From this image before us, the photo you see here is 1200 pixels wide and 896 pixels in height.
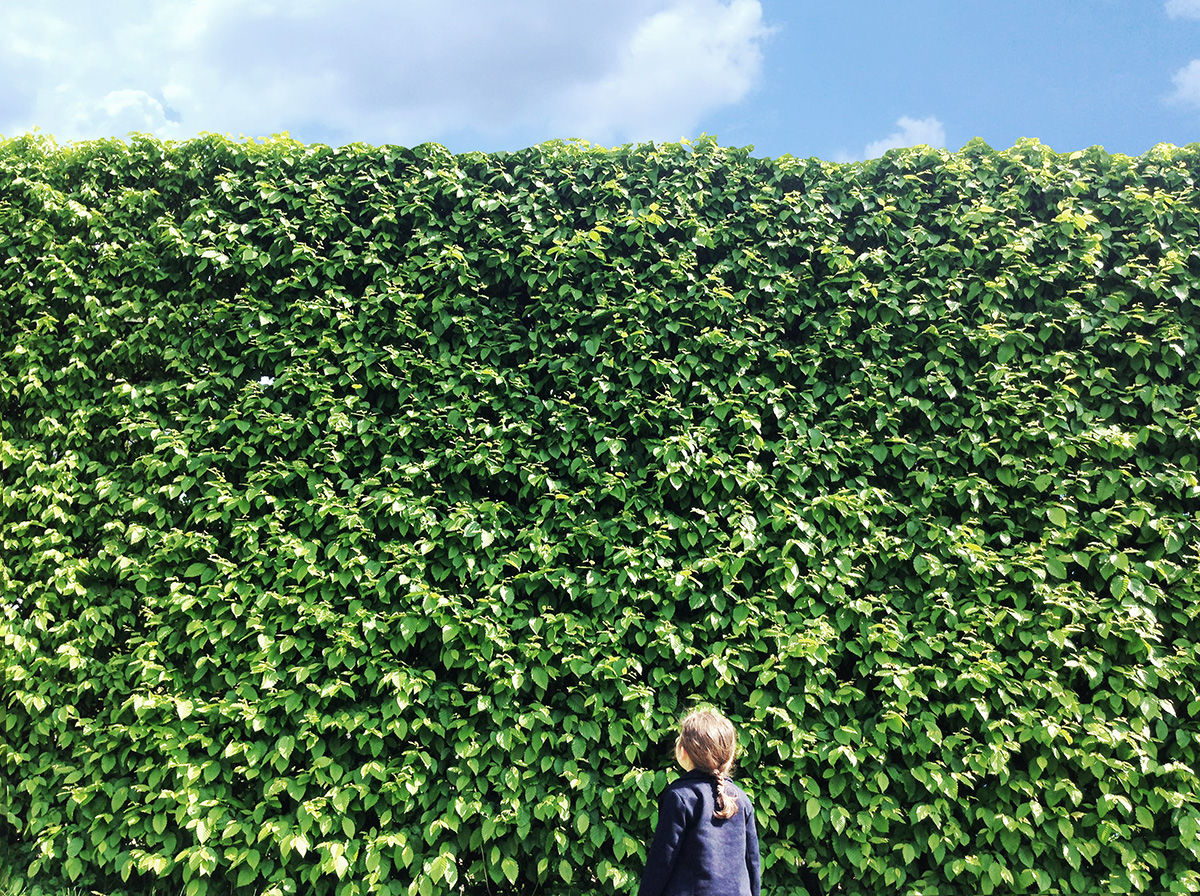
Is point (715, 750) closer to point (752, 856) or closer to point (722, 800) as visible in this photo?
point (722, 800)

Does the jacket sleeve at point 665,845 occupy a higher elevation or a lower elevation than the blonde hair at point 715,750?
lower

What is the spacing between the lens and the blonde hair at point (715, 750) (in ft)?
9.33

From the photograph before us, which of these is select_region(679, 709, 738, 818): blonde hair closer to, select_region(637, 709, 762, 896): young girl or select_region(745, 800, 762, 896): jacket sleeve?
select_region(637, 709, 762, 896): young girl

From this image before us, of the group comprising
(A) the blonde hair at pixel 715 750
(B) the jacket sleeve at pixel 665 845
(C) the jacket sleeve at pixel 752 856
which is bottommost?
(C) the jacket sleeve at pixel 752 856

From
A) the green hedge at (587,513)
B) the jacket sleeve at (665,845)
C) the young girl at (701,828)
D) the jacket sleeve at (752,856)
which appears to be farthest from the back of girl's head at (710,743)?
the green hedge at (587,513)

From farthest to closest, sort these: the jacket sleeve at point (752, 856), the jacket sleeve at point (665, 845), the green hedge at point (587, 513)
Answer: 1. the green hedge at point (587, 513)
2. the jacket sleeve at point (752, 856)
3. the jacket sleeve at point (665, 845)

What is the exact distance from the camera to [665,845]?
9.05 feet

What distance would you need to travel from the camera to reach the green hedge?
4160 mm

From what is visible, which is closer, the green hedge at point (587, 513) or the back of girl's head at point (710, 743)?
the back of girl's head at point (710, 743)

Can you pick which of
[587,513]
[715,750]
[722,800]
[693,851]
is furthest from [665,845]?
[587,513]

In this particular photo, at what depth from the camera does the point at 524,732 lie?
13.8ft

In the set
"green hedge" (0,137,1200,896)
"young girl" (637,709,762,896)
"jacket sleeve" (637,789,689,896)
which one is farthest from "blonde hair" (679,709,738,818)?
"green hedge" (0,137,1200,896)

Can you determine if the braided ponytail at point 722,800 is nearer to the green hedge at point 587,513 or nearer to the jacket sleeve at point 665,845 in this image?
the jacket sleeve at point 665,845

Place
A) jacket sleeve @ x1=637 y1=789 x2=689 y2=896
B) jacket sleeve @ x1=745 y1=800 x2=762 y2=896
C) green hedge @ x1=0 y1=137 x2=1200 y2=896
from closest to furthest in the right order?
jacket sleeve @ x1=637 y1=789 x2=689 y2=896 → jacket sleeve @ x1=745 y1=800 x2=762 y2=896 → green hedge @ x1=0 y1=137 x2=1200 y2=896
